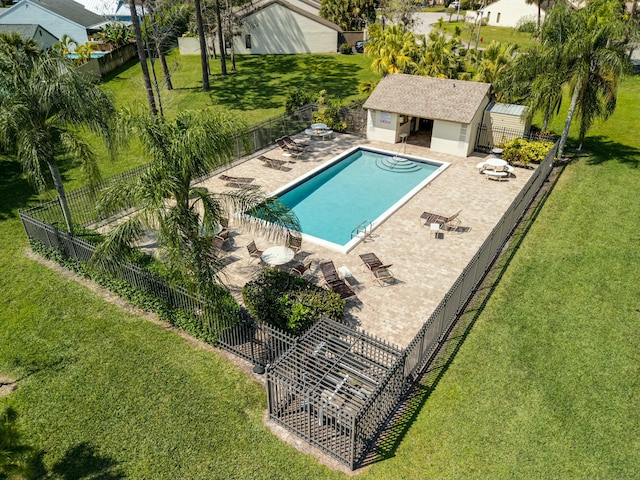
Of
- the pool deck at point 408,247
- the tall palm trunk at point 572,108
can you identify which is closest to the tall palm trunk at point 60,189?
the pool deck at point 408,247

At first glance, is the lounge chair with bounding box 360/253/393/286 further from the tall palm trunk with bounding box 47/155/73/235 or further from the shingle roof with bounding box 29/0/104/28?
the shingle roof with bounding box 29/0/104/28

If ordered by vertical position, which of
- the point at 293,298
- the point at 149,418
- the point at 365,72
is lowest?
the point at 149,418

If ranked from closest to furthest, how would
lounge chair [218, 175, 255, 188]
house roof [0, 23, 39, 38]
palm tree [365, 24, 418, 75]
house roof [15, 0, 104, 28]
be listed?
lounge chair [218, 175, 255, 188] → palm tree [365, 24, 418, 75] → house roof [0, 23, 39, 38] → house roof [15, 0, 104, 28]

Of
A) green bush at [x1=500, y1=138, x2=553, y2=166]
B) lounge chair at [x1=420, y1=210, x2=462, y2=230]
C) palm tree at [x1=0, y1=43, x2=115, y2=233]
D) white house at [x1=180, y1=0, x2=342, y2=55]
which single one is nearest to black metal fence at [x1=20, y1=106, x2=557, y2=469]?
palm tree at [x1=0, y1=43, x2=115, y2=233]

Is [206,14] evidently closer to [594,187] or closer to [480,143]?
[480,143]

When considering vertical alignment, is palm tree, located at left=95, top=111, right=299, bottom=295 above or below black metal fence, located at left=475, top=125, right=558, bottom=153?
above

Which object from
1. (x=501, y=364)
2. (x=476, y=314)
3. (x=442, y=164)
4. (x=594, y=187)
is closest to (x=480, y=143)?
(x=442, y=164)
